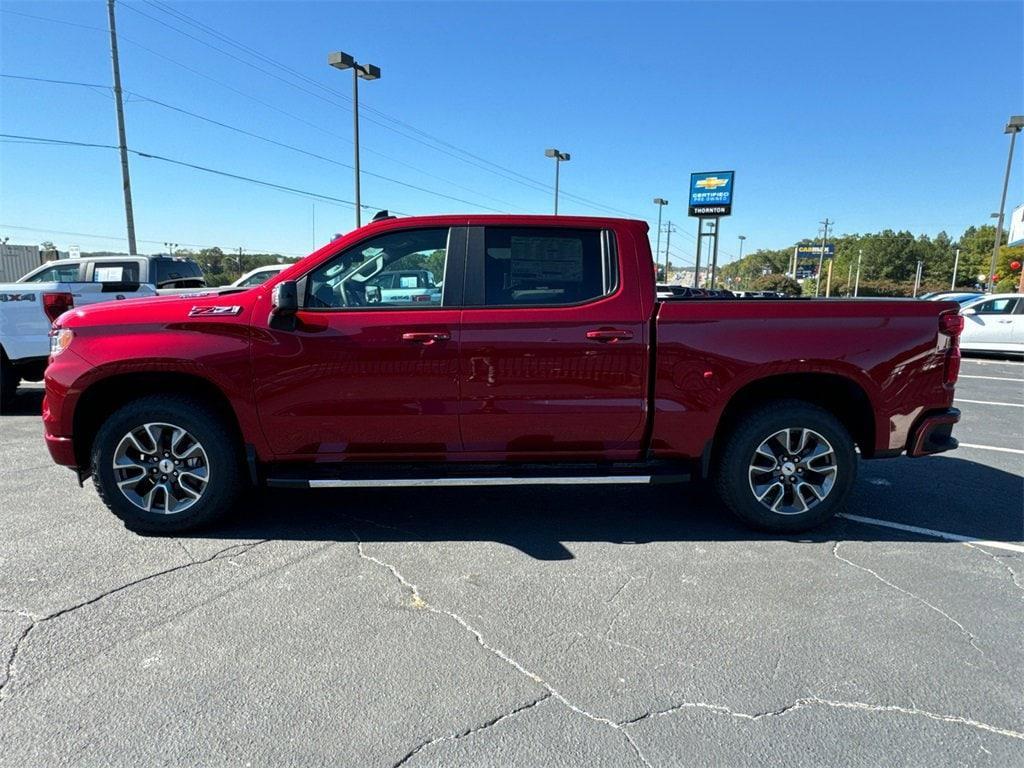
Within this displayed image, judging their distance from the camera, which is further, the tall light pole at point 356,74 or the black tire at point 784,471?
the tall light pole at point 356,74

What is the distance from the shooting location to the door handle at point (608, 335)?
3.80 meters

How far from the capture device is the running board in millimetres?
3789

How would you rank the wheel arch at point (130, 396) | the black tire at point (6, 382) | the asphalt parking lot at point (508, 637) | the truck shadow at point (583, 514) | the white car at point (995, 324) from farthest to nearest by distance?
1. the white car at point (995, 324)
2. the black tire at point (6, 382)
3. the truck shadow at point (583, 514)
4. the wheel arch at point (130, 396)
5. the asphalt parking lot at point (508, 637)

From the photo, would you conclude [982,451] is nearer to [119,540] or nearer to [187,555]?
[187,555]

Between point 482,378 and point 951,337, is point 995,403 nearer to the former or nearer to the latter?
point 951,337

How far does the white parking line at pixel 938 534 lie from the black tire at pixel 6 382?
8765mm

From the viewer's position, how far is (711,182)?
114 ft

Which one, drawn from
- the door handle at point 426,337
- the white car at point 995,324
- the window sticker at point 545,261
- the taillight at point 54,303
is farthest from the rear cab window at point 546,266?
the white car at point 995,324

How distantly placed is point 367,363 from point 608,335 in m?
1.46

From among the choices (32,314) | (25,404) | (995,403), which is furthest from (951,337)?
(25,404)

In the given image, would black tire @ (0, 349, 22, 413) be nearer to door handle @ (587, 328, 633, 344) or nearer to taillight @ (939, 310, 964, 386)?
door handle @ (587, 328, 633, 344)

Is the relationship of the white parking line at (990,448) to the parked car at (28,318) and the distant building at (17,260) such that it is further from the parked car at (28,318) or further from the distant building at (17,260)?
the distant building at (17,260)

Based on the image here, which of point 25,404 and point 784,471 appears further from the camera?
point 25,404

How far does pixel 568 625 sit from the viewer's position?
2994 mm
